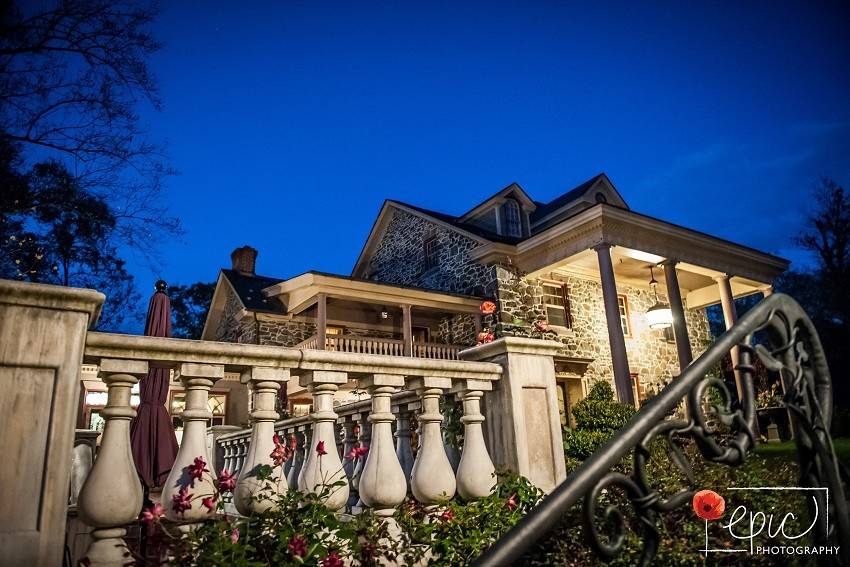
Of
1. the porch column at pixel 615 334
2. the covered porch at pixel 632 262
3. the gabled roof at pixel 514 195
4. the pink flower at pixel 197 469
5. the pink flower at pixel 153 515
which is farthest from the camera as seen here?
the gabled roof at pixel 514 195

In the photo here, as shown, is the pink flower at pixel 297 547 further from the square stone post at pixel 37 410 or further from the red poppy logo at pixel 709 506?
the red poppy logo at pixel 709 506

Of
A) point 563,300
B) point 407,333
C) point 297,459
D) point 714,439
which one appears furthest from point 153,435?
point 563,300

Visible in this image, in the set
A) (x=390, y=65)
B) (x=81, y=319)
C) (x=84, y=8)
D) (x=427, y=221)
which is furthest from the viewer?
(x=390, y=65)

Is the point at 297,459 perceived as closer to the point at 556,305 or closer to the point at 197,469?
the point at 197,469

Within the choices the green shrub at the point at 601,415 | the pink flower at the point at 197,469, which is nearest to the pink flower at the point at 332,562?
the pink flower at the point at 197,469

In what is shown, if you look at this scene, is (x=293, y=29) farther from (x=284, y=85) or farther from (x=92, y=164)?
(x=284, y=85)

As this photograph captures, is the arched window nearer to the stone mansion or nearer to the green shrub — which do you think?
the stone mansion

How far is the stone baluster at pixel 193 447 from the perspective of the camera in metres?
2.20

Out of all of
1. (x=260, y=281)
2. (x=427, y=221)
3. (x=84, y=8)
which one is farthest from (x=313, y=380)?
(x=260, y=281)

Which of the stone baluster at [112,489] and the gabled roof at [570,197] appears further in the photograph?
the gabled roof at [570,197]

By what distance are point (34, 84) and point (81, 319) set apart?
11.7 metres

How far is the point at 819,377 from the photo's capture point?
6.16ft

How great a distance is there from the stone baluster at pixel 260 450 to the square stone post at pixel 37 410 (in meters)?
0.72

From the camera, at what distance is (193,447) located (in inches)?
91.7
